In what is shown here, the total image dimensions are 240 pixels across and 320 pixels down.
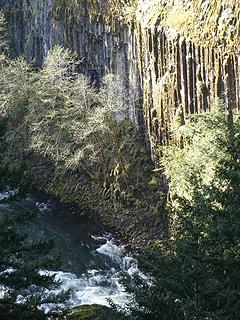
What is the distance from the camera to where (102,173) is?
4197cm

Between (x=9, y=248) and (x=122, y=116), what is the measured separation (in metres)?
26.2

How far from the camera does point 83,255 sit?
35.1 meters

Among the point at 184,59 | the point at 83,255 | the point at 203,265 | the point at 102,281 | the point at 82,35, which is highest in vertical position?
the point at 82,35

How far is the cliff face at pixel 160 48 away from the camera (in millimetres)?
29594

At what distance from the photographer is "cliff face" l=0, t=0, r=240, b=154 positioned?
29594 mm

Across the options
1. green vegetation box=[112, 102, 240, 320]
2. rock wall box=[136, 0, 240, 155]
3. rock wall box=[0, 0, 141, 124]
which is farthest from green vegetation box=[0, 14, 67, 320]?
rock wall box=[0, 0, 141, 124]

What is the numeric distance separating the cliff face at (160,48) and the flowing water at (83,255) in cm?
787

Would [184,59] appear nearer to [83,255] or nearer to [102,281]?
[83,255]

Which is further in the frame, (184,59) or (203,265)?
(184,59)

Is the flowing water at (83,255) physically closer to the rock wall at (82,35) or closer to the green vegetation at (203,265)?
the rock wall at (82,35)

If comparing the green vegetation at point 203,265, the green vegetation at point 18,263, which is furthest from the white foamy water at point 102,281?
the green vegetation at point 203,265

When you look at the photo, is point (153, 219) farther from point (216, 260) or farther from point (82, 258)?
point (216, 260)

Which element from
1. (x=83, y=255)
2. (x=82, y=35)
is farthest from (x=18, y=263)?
(x=82, y=35)

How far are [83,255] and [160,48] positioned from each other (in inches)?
567
